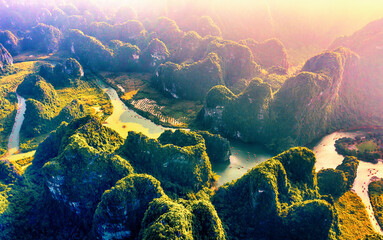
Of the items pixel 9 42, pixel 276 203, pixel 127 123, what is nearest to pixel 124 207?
pixel 276 203

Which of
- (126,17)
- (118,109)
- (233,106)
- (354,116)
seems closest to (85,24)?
(126,17)

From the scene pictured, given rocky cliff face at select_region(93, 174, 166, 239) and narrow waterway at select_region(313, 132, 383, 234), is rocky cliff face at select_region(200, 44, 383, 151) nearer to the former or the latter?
narrow waterway at select_region(313, 132, 383, 234)

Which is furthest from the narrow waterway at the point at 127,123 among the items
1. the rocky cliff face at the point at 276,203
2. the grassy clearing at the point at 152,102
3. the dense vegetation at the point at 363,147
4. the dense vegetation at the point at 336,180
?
the dense vegetation at the point at 363,147

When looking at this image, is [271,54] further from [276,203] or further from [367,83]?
[276,203]

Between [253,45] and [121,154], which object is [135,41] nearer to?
[253,45]

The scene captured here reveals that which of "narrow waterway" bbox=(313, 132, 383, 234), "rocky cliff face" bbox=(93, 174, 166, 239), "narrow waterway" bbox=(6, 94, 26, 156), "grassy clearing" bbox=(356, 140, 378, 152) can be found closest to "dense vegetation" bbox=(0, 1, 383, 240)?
"rocky cliff face" bbox=(93, 174, 166, 239)

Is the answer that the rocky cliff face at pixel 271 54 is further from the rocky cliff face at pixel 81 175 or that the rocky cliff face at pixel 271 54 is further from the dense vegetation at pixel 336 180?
the rocky cliff face at pixel 81 175
